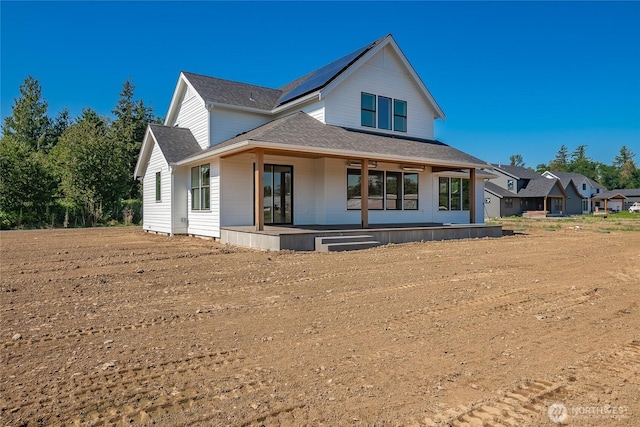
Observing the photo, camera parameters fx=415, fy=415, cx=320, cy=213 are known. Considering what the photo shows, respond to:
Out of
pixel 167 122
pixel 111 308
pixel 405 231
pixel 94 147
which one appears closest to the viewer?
pixel 111 308

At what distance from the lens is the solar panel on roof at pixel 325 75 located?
615 inches

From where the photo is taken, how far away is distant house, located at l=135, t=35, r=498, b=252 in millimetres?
13609

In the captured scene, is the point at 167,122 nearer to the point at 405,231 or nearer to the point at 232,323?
the point at 405,231

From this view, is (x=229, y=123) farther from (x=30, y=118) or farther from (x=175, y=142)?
(x=30, y=118)

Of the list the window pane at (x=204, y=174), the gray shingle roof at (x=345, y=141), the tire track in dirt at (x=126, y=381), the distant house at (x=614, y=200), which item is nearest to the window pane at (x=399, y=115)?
the gray shingle roof at (x=345, y=141)

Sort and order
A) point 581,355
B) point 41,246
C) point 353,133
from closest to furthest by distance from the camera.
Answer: point 581,355 → point 41,246 → point 353,133

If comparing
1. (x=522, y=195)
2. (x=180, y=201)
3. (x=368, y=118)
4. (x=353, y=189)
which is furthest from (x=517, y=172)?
(x=180, y=201)

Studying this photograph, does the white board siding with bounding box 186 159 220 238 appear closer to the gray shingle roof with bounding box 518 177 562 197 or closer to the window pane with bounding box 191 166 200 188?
the window pane with bounding box 191 166 200 188

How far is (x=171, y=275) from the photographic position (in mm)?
7512

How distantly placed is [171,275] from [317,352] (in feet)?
14.9

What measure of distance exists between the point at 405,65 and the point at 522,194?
127 ft

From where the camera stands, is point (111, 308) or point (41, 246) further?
point (41, 246)

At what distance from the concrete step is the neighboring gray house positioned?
38917mm

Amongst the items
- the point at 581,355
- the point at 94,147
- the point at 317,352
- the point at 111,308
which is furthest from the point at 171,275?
the point at 94,147
